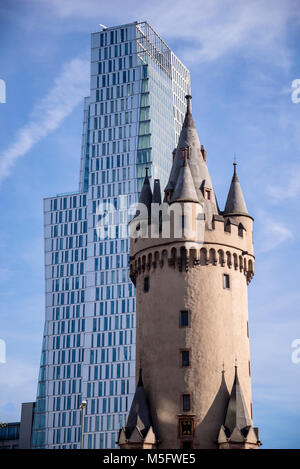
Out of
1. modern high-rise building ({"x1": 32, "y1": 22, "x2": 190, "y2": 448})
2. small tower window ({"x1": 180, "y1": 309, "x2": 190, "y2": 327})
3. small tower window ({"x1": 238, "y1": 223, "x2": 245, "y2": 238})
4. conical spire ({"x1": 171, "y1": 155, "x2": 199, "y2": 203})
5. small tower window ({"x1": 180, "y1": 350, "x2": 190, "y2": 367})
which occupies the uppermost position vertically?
modern high-rise building ({"x1": 32, "y1": 22, "x2": 190, "y2": 448})

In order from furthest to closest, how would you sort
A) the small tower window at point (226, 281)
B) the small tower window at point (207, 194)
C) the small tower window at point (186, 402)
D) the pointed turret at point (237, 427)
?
the small tower window at point (207, 194) < the small tower window at point (226, 281) < the small tower window at point (186, 402) < the pointed turret at point (237, 427)

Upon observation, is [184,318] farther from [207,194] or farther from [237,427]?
[207,194]

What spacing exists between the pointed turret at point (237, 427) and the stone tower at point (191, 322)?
7 cm

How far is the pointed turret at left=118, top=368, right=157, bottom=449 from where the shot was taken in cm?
5294

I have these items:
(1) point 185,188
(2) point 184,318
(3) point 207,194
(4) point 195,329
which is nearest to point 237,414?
(4) point 195,329

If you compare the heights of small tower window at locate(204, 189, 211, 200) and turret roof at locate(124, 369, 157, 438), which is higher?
small tower window at locate(204, 189, 211, 200)

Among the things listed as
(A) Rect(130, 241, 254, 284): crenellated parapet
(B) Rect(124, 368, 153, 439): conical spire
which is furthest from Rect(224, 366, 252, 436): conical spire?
(A) Rect(130, 241, 254, 284): crenellated parapet

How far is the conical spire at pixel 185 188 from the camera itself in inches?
2301

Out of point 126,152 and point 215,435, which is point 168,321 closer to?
point 215,435

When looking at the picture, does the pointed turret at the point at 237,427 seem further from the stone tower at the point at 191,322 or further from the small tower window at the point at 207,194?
the small tower window at the point at 207,194

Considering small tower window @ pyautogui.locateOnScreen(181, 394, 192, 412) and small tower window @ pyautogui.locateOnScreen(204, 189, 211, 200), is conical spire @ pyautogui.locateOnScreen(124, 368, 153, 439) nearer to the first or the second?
small tower window @ pyautogui.locateOnScreen(181, 394, 192, 412)

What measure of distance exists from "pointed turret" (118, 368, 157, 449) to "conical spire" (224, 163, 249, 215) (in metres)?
16.6

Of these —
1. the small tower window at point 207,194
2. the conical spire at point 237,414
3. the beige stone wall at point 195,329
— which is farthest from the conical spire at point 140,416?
the small tower window at point 207,194
